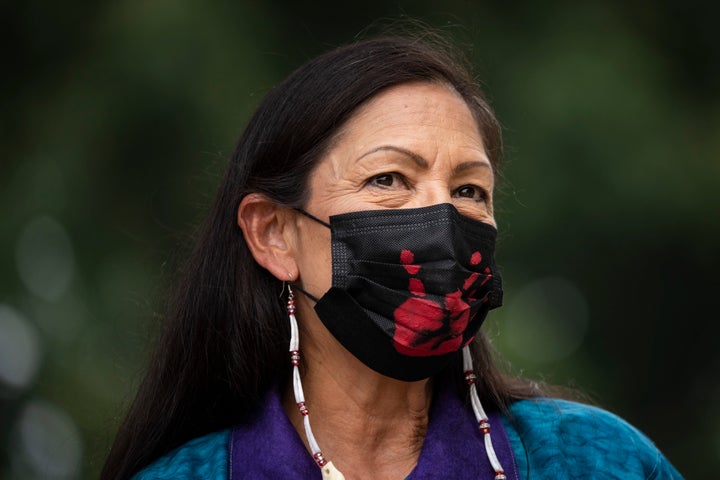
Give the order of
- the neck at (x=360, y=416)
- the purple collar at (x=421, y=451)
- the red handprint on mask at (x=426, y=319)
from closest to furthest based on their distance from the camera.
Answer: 1. the red handprint on mask at (x=426, y=319)
2. the purple collar at (x=421, y=451)
3. the neck at (x=360, y=416)

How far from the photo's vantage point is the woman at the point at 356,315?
10.4 ft

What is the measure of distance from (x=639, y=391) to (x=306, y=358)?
366 centimetres

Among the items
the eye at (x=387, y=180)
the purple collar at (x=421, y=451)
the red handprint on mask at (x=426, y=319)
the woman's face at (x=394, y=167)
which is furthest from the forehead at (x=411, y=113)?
the purple collar at (x=421, y=451)

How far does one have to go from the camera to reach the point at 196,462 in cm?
333

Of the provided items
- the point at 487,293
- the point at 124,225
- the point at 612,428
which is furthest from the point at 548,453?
the point at 124,225

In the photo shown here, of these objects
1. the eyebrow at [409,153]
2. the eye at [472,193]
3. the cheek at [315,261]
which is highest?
the eyebrow at [409,153]

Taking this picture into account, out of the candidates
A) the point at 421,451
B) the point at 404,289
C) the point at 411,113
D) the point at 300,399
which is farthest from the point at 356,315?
the point at 411,113

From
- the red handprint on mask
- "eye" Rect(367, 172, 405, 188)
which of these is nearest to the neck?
the red handprint on mask

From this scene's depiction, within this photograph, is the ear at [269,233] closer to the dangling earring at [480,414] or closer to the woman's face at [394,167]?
the woman's face at [394,167]

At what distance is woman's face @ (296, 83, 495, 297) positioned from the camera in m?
3.24

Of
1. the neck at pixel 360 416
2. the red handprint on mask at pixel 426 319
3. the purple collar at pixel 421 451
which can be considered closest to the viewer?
the red handprint on mask at pixel 426 319

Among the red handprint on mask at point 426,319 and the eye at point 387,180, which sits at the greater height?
the eye at point 387,180

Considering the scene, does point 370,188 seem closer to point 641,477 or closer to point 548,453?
point 548,453

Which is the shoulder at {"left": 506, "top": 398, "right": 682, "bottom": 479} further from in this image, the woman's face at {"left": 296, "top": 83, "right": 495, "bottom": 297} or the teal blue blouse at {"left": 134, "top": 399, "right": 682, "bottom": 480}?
the woman's face at {"left": 296, "top": 83, "right": 495, "bottom": 297}
